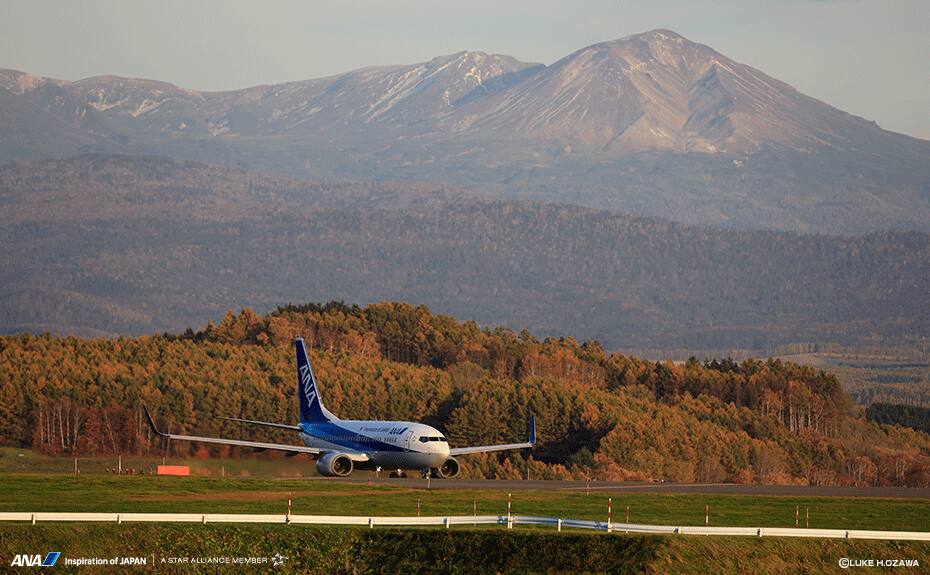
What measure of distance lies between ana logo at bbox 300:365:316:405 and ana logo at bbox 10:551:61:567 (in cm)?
5244

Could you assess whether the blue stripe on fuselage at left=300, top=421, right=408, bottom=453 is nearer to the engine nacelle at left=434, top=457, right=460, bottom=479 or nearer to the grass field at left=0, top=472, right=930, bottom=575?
the engine nacelle at left=434, top=457, right=460, bottom=479

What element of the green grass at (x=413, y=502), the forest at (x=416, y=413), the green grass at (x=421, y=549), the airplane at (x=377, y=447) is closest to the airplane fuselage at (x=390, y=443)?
the airplane at (x=377, y=447)

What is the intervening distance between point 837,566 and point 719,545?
4279 mm

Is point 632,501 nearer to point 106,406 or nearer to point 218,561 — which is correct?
point 218,561

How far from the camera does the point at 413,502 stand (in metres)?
80.8

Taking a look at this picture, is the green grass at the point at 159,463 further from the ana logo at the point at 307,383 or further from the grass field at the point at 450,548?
the grass field at the point at 450,548

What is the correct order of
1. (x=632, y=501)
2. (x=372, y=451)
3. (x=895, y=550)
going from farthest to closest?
(x=372, y=451) → (x=632, y=501) → (x=895, y=550)

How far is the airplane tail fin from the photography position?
4284 inches

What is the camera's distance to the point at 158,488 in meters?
86.6

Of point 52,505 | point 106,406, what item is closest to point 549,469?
point 106,406

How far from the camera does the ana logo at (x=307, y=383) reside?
11019cm

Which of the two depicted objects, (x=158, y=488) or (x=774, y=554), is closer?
(x=774, y=554)

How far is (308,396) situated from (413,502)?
3087 cm

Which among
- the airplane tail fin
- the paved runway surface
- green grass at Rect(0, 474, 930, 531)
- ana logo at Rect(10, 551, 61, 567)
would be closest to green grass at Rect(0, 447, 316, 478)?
the airplane tail fin
